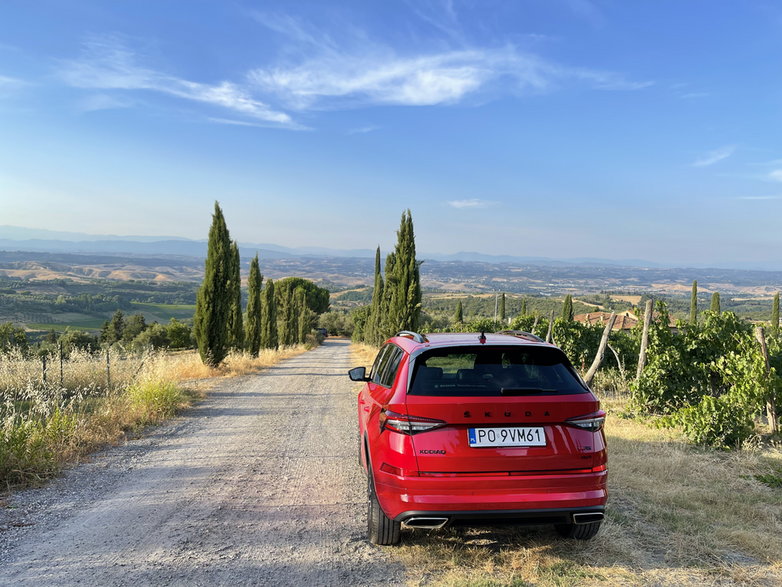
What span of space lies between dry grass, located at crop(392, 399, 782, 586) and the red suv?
43cm

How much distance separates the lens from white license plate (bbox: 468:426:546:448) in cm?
326

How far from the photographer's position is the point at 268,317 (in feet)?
108

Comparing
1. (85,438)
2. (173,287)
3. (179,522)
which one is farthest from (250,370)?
(173,287)

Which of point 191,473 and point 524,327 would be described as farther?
point 524,327

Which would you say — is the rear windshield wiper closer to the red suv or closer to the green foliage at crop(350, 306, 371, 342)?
the red suv

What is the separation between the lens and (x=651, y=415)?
959 cm

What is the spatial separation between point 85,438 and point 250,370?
1160cm

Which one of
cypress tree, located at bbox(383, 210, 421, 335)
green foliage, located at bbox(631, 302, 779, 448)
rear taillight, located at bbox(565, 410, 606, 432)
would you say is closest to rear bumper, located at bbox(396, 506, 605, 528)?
rear taillight, located at bbox(565, 410, 606, 432)

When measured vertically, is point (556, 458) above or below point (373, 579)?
above

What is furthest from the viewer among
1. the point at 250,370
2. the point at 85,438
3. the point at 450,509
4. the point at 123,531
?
the point at 250,370

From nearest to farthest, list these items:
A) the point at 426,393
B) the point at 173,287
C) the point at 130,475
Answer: the point at 426,393 → the point at 130,475 → the point at 173,287

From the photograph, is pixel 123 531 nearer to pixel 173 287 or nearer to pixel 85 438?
pixel 85 438

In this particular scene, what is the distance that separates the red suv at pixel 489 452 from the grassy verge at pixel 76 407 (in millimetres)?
4181

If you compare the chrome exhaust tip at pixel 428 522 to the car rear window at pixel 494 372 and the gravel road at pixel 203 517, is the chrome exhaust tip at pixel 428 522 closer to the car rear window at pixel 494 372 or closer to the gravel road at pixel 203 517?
the gravel road at pixel 203 517
